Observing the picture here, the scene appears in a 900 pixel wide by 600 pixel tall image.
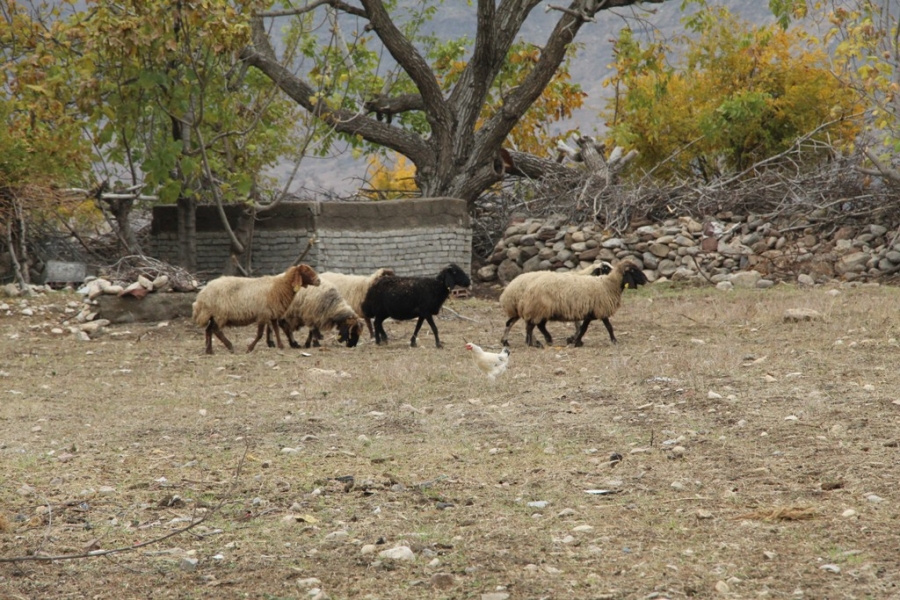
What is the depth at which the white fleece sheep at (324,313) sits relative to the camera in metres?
12.8

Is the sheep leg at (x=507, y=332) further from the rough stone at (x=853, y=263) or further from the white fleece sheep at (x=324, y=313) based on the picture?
the rough stone at (x=853, y=263)

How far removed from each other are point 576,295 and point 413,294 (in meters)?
2.06

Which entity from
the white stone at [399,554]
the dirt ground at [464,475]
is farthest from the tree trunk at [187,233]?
the white stone at [399,554]

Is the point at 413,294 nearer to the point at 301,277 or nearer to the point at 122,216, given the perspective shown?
the point at 301,277

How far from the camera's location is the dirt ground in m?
4.70

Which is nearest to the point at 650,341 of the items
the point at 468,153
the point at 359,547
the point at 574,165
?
the point at 359,547

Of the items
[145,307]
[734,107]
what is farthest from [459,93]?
[145,307]

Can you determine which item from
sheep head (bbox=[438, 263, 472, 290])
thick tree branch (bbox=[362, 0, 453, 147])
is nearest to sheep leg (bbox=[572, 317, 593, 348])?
sheep head (bbox=[438, 263, 472, 290])

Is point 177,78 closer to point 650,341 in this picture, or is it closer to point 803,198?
point 650,341

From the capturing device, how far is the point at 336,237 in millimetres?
18688

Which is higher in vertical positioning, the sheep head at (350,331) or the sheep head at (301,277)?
the sheep head at (301,277)

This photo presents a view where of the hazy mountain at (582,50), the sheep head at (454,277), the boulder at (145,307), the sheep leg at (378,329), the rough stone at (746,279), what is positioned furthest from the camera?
the hazy mountain at (582,50)

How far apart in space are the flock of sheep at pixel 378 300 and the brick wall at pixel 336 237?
5297mm

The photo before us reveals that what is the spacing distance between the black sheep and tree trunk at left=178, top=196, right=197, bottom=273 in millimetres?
6125
